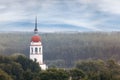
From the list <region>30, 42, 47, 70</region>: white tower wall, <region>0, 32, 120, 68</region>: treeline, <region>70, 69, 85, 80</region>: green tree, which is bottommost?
<region>0, 32, 120, 68</region>: treeline

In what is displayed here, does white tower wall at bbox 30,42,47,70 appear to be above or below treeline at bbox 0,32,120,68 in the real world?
above

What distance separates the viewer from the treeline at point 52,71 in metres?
68.9

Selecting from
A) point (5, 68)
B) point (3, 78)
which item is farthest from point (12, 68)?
point (3, 78)

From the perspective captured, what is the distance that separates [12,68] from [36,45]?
7402mm

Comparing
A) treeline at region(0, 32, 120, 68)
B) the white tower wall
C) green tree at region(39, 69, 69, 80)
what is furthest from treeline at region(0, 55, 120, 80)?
treeline at region(0, 32, 120, 68)

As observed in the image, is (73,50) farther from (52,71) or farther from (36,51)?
(52,71)

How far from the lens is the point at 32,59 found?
8675cm

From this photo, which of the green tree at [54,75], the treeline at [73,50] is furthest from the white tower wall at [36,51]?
the treeline at [73,50]

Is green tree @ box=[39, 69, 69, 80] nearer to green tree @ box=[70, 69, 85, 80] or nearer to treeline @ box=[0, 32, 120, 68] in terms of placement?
green tree @ box=[70, 69, 85, 80]

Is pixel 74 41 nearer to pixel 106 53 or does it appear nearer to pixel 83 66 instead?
pixel 106 53

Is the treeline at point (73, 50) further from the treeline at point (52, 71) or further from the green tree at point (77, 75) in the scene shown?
the green tree at point (77, 75)

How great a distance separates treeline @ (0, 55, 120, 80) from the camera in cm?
6891

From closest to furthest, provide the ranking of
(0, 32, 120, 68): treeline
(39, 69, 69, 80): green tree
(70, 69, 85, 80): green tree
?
(39, 69, 69, 80): green tree, (70, 69, 85, 80): green tree, (0, 32, 120, 68): treeline

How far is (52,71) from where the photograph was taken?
7225cm
